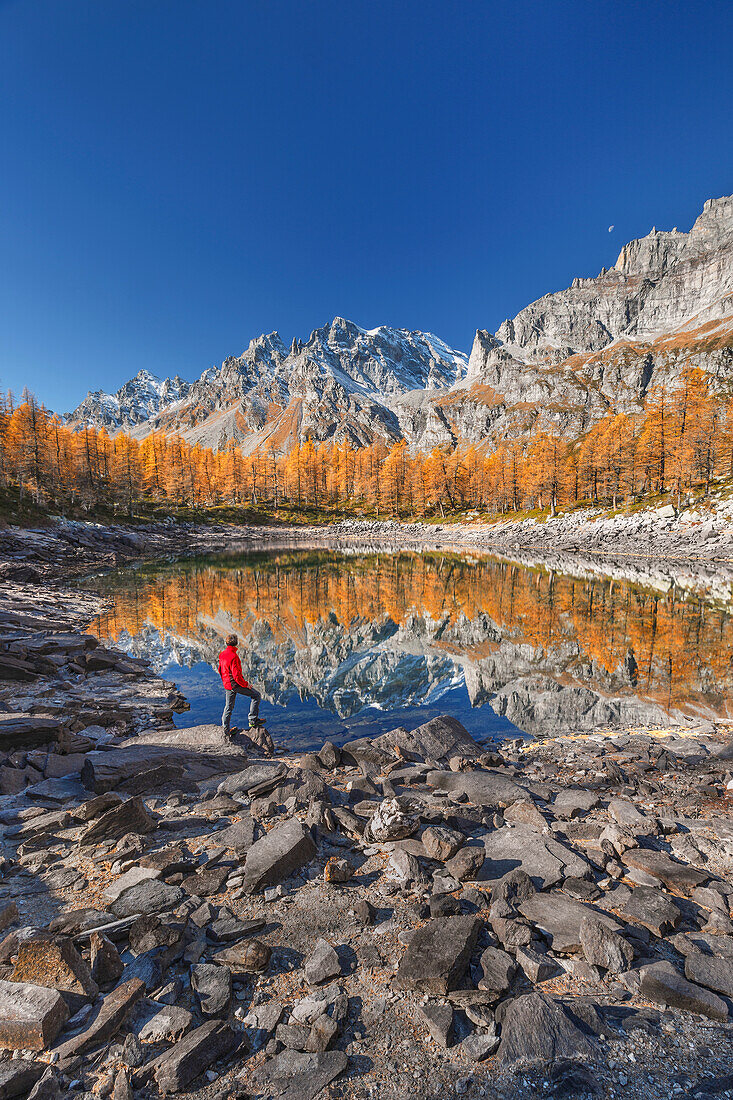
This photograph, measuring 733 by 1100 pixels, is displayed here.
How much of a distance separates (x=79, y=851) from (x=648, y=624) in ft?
100

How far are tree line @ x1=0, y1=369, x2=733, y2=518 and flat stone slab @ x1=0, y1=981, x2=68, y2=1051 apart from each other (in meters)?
86.9

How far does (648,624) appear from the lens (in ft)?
93.7

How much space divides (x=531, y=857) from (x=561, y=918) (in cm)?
140

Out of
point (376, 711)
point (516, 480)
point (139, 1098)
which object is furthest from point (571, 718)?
point (516, 480)

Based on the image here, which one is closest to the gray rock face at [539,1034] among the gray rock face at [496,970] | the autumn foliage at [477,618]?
the gray rock face at [496,970]

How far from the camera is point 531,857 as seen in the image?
722 centimetres

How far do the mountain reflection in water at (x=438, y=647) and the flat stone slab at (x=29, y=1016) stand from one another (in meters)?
10.5

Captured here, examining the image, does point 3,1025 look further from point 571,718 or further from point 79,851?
point 571,718

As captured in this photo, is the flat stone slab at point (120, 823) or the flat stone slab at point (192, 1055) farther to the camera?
the flat stone slab at point (120, 823)

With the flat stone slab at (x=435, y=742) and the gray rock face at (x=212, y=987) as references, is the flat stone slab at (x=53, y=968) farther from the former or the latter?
the flat stone slab at (x=435, y=742)

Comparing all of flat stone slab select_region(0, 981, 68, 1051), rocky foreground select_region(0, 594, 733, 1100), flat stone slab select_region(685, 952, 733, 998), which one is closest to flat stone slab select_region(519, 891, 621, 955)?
rocky foreground select_region(0, 594, 733, 1100)

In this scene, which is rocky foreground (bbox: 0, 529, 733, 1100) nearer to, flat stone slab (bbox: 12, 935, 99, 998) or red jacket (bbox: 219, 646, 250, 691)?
flat stone slab (bbox: 12, 935, 99, 998)

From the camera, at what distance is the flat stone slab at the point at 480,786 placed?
377 inches

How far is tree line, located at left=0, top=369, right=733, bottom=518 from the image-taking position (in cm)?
8238
